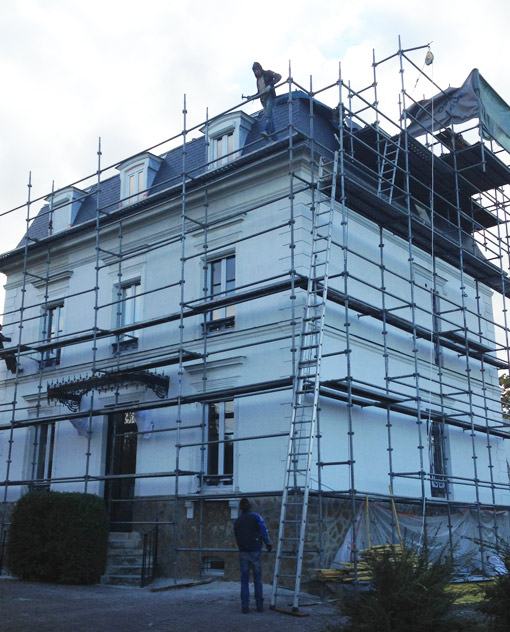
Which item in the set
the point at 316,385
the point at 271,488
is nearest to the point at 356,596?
the point at 316,385

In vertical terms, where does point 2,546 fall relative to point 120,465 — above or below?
below

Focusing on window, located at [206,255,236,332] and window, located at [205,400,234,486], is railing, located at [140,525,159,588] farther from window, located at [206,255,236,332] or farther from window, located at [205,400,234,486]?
window, located at [206,255,236,332]

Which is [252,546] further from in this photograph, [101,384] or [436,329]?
[436,329]

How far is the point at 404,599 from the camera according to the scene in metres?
6.89

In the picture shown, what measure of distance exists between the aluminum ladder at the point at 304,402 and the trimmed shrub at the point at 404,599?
4203mm

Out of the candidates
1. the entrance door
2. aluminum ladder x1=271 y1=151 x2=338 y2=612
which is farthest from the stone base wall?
the entrance door

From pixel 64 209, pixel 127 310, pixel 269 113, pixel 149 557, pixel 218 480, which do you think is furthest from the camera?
pixel 64 209

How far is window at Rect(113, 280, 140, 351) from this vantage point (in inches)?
687

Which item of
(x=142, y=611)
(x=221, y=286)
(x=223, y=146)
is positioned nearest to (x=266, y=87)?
(x=223, y=146)

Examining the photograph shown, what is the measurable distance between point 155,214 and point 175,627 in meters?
10.5

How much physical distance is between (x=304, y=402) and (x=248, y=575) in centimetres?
370

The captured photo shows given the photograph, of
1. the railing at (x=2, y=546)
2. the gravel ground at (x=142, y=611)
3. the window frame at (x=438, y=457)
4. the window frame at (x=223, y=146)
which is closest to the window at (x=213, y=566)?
the gravel ground at (x=142, y=611)

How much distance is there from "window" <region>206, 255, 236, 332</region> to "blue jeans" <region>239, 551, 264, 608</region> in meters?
5.88

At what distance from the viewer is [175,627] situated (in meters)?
9.34
